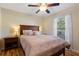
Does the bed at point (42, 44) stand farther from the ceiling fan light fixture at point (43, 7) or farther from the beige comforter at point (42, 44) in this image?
the ceiling fan light fixture at point (43, 7)

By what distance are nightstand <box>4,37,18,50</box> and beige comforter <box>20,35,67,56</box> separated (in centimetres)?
11

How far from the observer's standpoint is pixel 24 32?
4.91ft

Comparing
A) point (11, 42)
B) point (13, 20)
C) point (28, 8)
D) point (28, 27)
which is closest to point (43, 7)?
point (28, 8)

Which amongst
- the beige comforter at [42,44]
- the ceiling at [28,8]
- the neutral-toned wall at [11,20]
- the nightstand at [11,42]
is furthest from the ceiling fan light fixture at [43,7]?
the nightstand at [11,42]

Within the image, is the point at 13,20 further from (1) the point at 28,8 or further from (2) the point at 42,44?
(2) the point at 42,44

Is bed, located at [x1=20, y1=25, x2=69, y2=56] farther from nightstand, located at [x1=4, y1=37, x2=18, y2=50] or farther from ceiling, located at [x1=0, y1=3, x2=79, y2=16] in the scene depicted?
ceiling, located at [x1=0, y1=3, x2=79, y2=16]

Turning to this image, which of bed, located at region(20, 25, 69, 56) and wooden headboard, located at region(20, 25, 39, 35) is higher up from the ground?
wooden headboard, located at region(20, 25, 39, 35)

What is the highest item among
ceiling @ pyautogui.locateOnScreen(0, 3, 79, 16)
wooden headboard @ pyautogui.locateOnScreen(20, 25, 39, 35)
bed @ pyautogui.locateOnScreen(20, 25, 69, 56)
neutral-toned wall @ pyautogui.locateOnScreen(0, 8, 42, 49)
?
ceiling @ pyautogui.locateOnScreen(0, 3, 79, 16)

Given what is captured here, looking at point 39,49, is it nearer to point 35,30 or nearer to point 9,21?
point 35,30

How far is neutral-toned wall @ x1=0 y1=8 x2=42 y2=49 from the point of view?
1.40 meters

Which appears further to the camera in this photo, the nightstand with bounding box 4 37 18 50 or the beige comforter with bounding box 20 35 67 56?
the nightstand with bounding box 4 37 18 50

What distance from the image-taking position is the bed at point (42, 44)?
51.4 inches

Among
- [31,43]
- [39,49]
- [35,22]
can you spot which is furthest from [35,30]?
[39,49]

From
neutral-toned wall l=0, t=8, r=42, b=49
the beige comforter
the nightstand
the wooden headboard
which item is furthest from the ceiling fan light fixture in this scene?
the nightstand
